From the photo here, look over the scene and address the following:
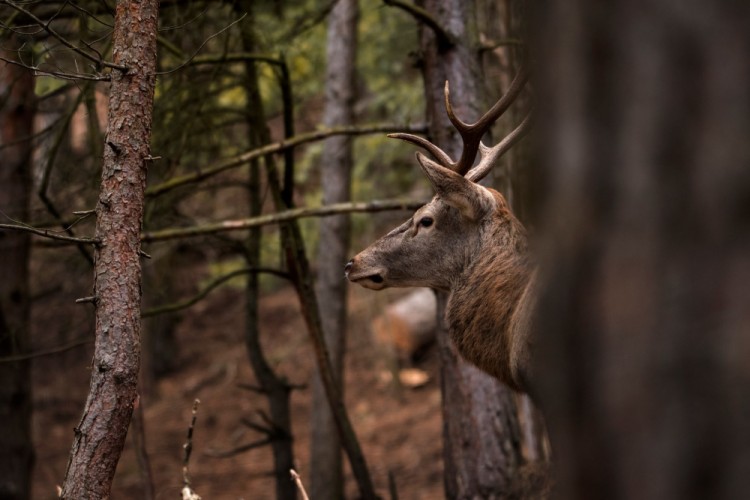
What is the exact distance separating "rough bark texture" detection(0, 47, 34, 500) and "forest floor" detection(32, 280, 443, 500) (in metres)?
1.95

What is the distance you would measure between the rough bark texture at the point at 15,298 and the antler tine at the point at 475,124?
4.86 meters

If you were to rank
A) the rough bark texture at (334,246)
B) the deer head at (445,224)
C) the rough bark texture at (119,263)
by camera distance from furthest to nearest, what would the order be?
the rough bark texture at (334,246)
the deer head at (445,224)
the rough bark texture at (119,263)

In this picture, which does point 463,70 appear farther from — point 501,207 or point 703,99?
point 703,99

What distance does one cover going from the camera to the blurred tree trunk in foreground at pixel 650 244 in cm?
155

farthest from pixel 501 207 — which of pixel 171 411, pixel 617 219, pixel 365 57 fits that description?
pixel 171 411

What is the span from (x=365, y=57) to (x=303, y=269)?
22.1 ft

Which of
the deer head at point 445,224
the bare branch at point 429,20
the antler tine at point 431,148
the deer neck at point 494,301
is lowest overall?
the deer neck at point 494,301

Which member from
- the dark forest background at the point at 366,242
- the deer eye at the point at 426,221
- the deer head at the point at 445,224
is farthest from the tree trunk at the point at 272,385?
the deer eye at the point at 426,221

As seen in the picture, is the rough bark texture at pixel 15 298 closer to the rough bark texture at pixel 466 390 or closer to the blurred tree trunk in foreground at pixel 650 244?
the rough bark texture at pixel 466 390

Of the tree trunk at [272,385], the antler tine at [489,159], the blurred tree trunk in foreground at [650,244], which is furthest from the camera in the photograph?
the tree trunk at [272,385]

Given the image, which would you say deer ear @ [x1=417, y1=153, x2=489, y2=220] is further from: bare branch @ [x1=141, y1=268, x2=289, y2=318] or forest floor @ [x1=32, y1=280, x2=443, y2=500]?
forest floor @ [x1=32, y1=280, x2=443, y2=500]

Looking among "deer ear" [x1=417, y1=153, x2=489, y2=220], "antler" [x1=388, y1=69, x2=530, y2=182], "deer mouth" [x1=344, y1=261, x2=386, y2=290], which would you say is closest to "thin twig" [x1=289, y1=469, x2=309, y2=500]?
"deer mouth" [x1=344, y1=261, x2=386, y2=290]

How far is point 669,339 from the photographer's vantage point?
1.60m

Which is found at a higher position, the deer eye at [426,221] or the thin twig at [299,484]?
the deer eye at [426,221]
